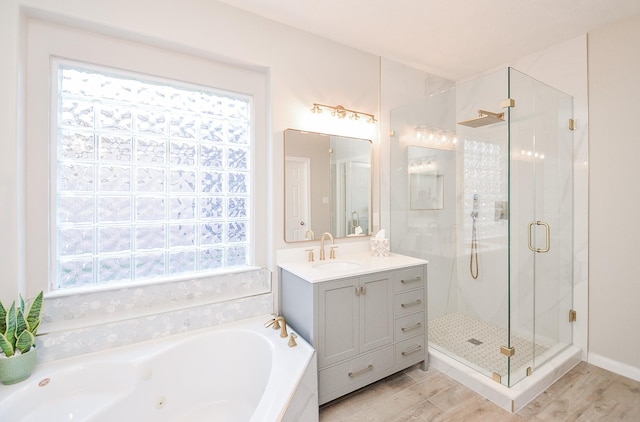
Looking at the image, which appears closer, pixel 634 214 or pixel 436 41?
pixel 634 214

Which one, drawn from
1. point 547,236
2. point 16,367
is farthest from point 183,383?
point 547,236

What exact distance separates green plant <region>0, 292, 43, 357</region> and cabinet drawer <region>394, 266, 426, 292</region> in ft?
6.83

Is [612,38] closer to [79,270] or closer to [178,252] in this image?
[178,252]

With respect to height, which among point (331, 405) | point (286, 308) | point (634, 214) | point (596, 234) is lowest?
point (331, 405)

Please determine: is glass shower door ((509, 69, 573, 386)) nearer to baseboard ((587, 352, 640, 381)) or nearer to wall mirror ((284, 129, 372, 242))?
baseboard ((587, 352, 640, 381))

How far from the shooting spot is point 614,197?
2.26 m

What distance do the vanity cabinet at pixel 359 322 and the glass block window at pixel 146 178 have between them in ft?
2.15

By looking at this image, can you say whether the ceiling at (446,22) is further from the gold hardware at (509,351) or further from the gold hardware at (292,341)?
the gold hardware at (509,351)

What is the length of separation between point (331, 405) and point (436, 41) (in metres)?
2.93

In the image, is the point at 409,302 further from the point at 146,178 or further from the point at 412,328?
the point at 146,178

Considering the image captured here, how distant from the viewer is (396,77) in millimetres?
2863

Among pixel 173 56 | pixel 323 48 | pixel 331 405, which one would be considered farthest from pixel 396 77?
pixel 331 405

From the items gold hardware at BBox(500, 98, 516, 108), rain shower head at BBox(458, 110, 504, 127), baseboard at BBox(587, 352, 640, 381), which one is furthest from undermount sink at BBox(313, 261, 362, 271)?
baseboard at BBox(587, 352, 640, 381)

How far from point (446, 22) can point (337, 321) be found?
234cm
